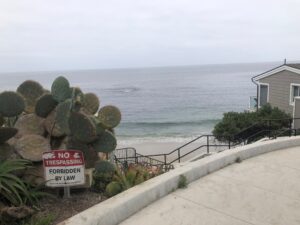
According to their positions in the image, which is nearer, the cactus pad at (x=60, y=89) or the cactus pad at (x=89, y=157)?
the cactus pad at (x=89, y=157)

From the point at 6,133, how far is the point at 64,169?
0.97 metres

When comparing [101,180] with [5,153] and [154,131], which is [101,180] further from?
[154,131]

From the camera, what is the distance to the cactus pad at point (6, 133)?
17.2 feet

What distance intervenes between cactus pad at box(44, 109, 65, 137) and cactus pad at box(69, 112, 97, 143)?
0.35 meters

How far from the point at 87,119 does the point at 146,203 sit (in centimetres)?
133

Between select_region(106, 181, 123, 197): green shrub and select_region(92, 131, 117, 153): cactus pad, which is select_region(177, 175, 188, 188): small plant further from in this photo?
select_region(92, 131, 117, 153): cactus pad

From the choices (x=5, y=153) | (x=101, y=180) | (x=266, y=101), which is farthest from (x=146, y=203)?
(x=266, y=101)

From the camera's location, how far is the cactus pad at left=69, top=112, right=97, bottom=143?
523cm

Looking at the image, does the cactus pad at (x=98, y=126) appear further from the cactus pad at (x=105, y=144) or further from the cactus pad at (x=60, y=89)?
the cactus pad at (x=60, y=89)

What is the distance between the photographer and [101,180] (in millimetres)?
5887

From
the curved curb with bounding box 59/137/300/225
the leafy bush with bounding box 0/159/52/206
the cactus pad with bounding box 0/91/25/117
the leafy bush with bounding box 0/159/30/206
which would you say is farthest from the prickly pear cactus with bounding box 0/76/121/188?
the curved curb with bounding box 59/137/300/225

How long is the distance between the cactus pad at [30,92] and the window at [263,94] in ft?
75.3

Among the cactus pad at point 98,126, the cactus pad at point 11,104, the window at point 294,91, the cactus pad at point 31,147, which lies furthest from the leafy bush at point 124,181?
the window at point 294,91

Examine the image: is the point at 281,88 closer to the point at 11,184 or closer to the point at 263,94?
the point at 263,94
